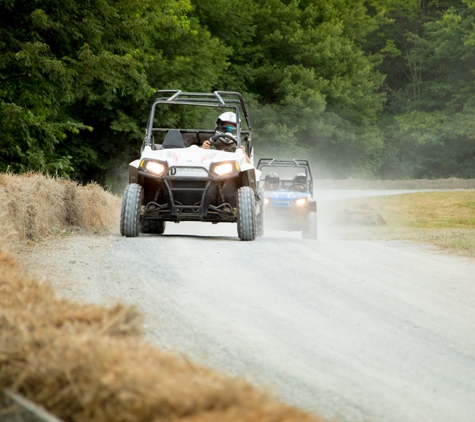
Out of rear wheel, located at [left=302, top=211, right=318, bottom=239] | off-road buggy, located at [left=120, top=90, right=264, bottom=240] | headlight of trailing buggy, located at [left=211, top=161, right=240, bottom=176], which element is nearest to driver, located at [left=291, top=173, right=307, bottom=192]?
rear wheel, located at [left=302, top=211, right=318, bottom=239]

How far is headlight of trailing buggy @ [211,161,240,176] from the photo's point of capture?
37.7ft

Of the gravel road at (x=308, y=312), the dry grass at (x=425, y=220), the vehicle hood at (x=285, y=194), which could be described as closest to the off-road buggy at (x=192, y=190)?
the gravel road at (x=308, y=312)

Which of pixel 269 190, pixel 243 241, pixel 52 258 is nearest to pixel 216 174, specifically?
pixel 243 241

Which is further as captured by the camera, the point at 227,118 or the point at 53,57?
the point at 53,57

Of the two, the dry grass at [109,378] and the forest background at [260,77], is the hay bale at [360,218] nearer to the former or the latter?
the forest background at [260,77]

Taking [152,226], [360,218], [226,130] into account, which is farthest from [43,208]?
[360,218]

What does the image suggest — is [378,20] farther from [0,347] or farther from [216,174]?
[0,347]

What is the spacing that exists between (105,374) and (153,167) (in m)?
8.75

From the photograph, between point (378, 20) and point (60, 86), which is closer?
point (60, 86)

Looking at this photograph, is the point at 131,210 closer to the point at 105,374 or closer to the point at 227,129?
the point at 227,129

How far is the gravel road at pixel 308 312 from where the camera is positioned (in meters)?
4.24

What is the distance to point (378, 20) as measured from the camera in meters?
65.2

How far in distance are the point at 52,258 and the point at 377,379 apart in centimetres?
511

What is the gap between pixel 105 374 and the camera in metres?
3.01
